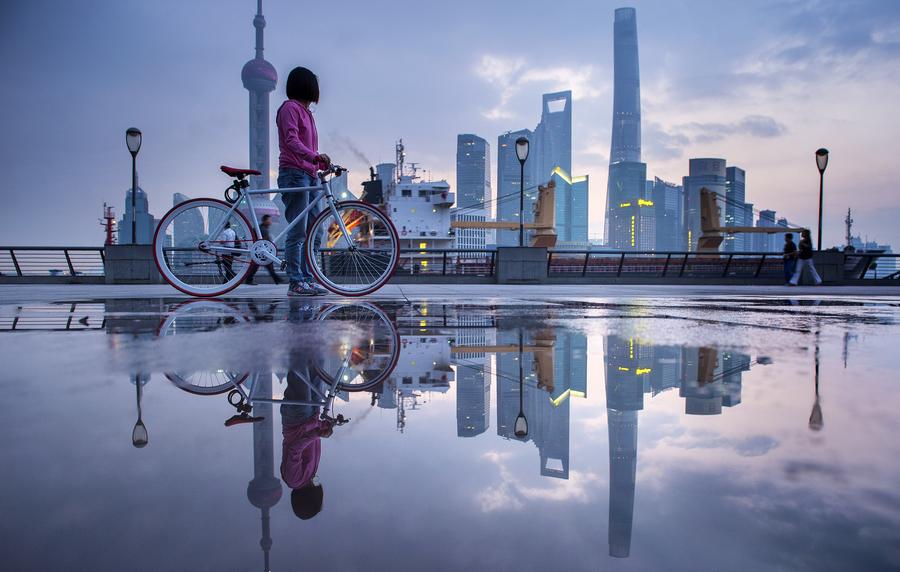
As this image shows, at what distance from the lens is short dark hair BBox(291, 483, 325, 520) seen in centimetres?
65

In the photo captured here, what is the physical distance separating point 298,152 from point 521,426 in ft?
14.2

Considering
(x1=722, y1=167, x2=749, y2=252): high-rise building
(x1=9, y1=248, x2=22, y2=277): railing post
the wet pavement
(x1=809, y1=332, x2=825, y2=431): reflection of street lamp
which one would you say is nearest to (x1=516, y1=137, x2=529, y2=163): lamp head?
the wet pavement

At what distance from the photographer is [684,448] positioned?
889 mm

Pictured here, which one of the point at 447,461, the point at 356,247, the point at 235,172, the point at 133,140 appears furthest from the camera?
the point at 133,140

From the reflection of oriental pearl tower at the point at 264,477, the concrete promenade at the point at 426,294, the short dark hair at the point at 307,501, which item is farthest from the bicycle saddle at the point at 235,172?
the short dark hair at the point at 307,501

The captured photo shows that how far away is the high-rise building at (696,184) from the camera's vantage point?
14704 cm

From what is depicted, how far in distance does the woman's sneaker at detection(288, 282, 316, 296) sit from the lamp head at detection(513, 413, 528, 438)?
174 inches

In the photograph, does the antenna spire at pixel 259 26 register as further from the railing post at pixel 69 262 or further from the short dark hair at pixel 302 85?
the short dark hair at pixel 302 85

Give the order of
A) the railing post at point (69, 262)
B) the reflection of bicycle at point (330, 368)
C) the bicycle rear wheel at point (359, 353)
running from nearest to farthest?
the reflection of bicycle at point (330, 368), the bicycle rear wheel at point (359, 353), the railing post at point (69, 262)

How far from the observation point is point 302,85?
4871 millimetres

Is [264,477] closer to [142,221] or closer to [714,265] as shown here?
[714,265]

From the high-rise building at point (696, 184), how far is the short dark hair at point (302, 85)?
14002cm

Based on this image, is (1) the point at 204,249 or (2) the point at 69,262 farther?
(2) the point at 69,262

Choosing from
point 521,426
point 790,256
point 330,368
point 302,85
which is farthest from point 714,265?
point 521,426
